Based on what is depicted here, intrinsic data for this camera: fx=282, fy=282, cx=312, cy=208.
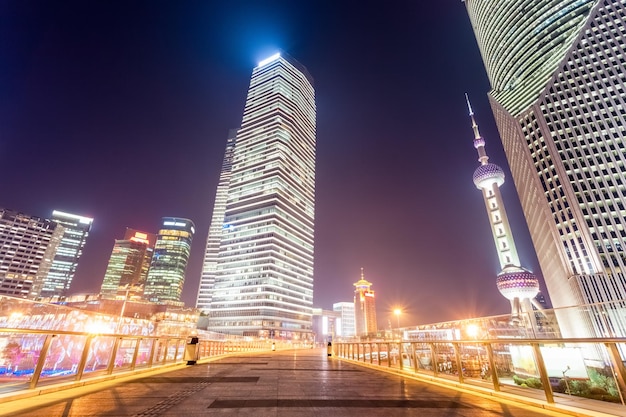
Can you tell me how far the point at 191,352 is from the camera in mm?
13352

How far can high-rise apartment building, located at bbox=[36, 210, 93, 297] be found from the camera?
17450 centimetres

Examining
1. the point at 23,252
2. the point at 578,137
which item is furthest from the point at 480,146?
the point at 23,252

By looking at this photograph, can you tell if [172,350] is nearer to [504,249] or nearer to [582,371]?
[582,371]

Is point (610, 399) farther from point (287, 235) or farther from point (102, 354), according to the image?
point (287, 235)

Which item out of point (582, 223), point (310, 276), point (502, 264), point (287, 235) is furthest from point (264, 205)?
point (582, 223)

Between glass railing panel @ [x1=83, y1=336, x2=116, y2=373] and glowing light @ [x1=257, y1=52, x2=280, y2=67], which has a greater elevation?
glowing light @ [x1=257, y1=52, x2=280, y2=67]

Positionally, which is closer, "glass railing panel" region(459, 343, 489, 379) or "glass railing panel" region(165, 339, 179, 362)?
"glass railing panel" region(459, 343, 489, 379)

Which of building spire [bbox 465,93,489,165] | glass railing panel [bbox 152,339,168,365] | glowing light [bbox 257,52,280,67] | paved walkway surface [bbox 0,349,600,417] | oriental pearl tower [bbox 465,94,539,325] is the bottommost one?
paved walkway surface [bbox 0,349,600,417]

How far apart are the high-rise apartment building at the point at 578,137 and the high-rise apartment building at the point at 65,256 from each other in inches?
9272

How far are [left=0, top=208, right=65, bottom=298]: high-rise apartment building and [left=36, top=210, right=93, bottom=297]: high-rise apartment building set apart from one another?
11418mm

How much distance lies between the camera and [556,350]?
7.45 metres

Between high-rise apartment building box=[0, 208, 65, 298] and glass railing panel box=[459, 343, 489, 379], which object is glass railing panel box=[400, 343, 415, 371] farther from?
high-rise apartment building box=[0, 208, 65, 298]

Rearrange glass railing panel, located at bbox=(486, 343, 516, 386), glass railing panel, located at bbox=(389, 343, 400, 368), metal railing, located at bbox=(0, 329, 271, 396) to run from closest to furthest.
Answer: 1. metal railing, located at bbox=(0, 329, 271, 396)
2. glass railing panel, located at bbox=(486, 343, 516, 386)
3. glass railing panel, located at bbox=(389, 343, 400, 368)

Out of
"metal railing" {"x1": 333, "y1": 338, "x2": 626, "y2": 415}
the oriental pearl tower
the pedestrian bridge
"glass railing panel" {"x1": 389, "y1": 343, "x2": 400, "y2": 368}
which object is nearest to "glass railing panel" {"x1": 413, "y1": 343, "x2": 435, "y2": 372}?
"metal railing" {"x1": 333, "y1": 338, "x2": 626, "y2": 415}
